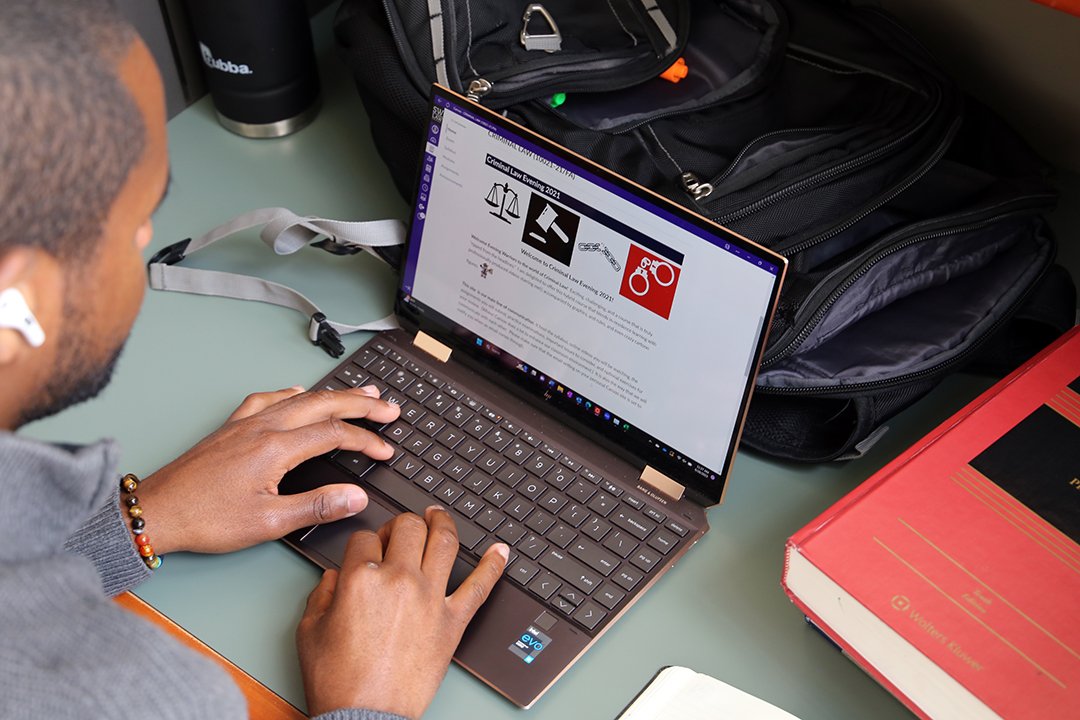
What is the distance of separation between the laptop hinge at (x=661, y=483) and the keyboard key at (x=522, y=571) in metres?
0.13

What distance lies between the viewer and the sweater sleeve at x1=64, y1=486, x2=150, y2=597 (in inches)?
35.2

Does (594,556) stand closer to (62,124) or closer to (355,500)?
(355,500)

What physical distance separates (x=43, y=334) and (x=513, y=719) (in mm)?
436

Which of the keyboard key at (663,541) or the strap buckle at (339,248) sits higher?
the keyboard key at (663,541)

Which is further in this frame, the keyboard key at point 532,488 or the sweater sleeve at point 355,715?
the keyboard key at point 532,488

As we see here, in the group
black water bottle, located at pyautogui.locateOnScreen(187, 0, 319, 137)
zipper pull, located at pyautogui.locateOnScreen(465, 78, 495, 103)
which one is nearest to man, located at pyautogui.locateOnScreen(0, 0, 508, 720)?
zipper pull, located at pyautogui.locateOnScreen(465, 78, 495, 103)

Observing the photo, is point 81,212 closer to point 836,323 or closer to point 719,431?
point 719,431

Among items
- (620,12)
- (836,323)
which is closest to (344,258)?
(620,12)

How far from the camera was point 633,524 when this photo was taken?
942 mm

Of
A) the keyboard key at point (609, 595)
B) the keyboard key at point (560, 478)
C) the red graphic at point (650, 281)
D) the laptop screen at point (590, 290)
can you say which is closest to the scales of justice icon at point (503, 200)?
the laptop screen at point (590, 290)

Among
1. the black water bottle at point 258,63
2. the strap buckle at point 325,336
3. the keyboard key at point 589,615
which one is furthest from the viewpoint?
the black water bottle at point 258,63

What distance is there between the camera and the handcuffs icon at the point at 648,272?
0.91m

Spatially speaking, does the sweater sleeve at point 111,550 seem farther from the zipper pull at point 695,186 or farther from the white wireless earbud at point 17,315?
the zipper pull at point 695,186

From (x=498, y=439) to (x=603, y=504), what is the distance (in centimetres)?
12
